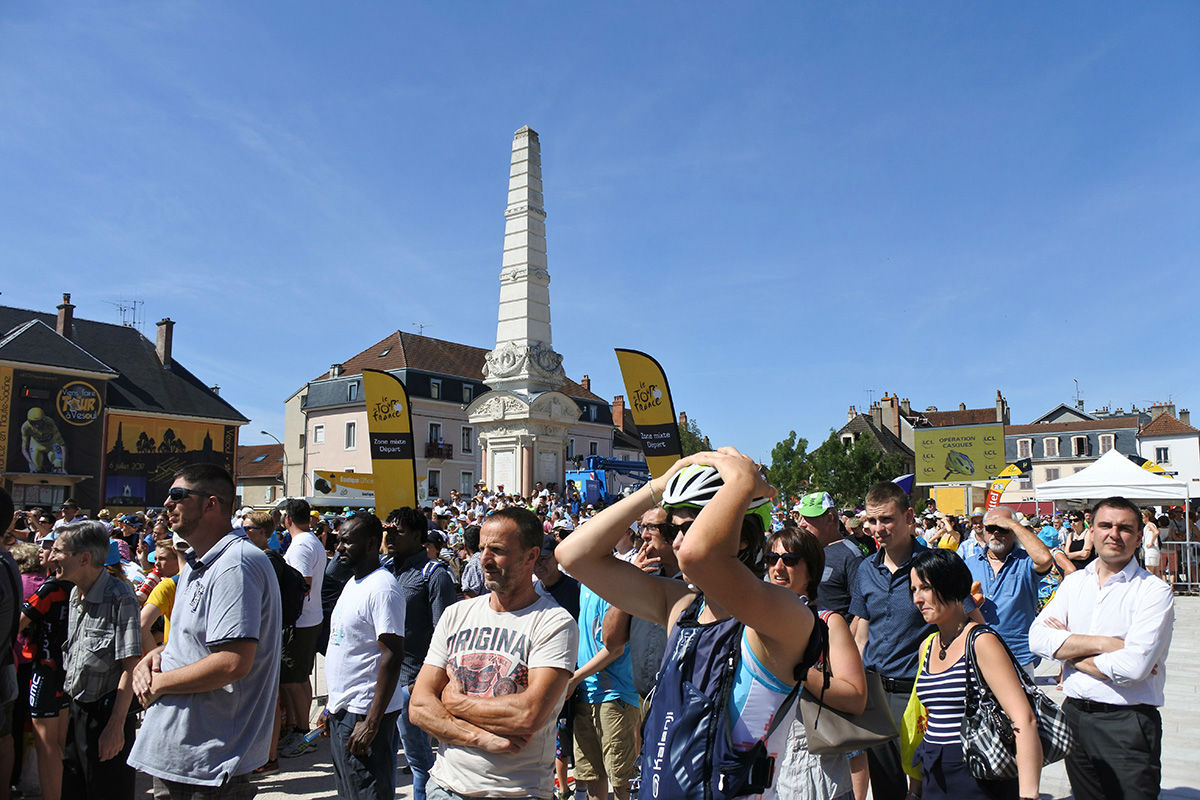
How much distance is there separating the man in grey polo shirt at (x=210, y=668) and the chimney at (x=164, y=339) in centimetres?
5519

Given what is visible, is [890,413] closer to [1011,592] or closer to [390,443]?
[390,443]

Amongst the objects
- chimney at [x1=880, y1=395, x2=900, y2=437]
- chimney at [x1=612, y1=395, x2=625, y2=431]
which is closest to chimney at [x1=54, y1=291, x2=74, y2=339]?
chimney at [x1=612, y1=395, x2=625, y2=431]

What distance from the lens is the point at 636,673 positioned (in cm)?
437

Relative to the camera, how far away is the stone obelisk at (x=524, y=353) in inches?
1200

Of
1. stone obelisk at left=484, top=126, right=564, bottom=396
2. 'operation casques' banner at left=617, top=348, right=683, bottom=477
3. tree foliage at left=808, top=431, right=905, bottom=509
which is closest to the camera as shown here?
'operation casques' banner at left=617, top=348, right=683, bottom=477

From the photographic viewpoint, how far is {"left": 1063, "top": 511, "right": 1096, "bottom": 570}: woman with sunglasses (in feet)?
28.6

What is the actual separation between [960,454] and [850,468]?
126 feet

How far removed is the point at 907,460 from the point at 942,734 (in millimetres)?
72967

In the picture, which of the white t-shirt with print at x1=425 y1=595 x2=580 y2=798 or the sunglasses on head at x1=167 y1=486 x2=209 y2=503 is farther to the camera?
the sunglasses on head at x1=167 y1=486 x2=209 y2=503

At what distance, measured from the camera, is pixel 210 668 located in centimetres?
325

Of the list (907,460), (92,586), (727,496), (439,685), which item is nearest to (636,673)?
(439,685)

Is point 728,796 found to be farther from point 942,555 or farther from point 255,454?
point 255,454

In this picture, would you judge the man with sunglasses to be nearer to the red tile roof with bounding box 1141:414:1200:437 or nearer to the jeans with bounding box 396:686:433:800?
the jeans with bounding box 396:686:433:800

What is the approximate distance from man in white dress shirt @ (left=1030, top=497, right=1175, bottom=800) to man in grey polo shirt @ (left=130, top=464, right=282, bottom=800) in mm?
3763
